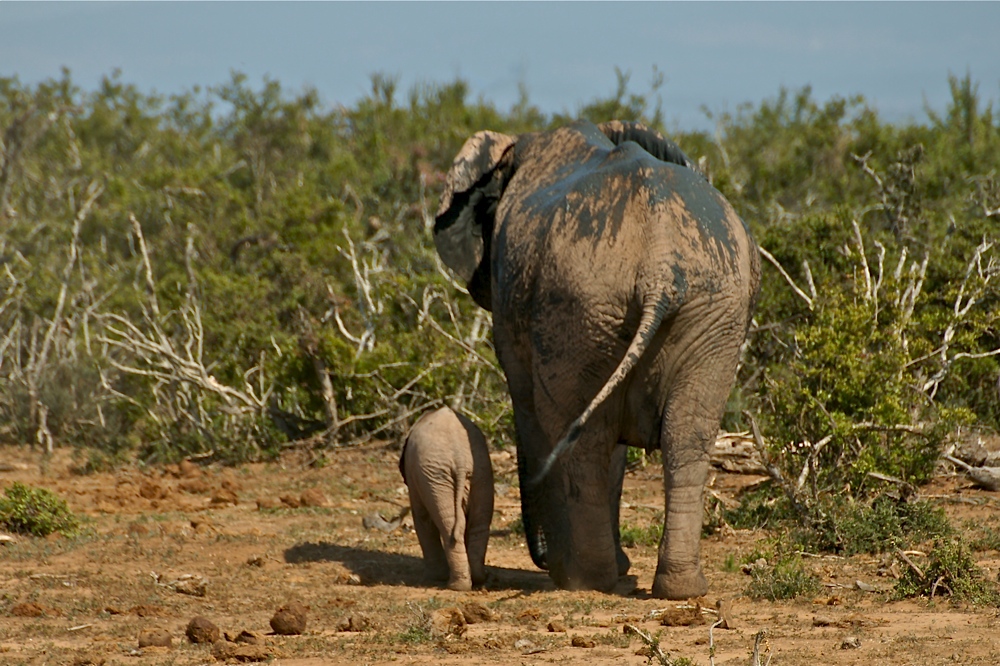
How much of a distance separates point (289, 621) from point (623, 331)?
2.03 m

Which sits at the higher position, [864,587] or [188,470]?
[188,470]

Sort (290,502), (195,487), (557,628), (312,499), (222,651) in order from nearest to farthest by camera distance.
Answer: (222,651)
(557,628)
(290,502)
(312,499)
(195,487)

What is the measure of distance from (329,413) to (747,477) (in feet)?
13.6

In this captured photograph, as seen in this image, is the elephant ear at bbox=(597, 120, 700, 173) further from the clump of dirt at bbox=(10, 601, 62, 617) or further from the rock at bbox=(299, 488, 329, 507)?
the clump of dirt at bbox=(10, 601, 62, 617)

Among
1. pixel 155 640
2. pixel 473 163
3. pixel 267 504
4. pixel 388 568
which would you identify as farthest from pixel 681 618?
pixel 267 504

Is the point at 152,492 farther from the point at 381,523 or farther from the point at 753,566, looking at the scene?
the point at 753,566

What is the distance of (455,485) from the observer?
23.0ft

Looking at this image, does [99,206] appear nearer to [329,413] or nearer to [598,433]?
[329,413]

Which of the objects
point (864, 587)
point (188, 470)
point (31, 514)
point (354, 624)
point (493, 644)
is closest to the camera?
point (493, 644)

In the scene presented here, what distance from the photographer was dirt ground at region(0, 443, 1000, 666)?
5.35m

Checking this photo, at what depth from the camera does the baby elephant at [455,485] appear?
6.98 meters

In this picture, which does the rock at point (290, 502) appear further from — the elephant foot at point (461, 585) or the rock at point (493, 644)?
the rock at point (493, 644)

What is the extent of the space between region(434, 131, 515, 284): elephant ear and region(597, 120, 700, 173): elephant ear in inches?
26.5

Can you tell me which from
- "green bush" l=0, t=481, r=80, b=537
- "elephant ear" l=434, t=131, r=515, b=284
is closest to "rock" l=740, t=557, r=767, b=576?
"elephant ear" l=434, t=131, r=515, b=284
